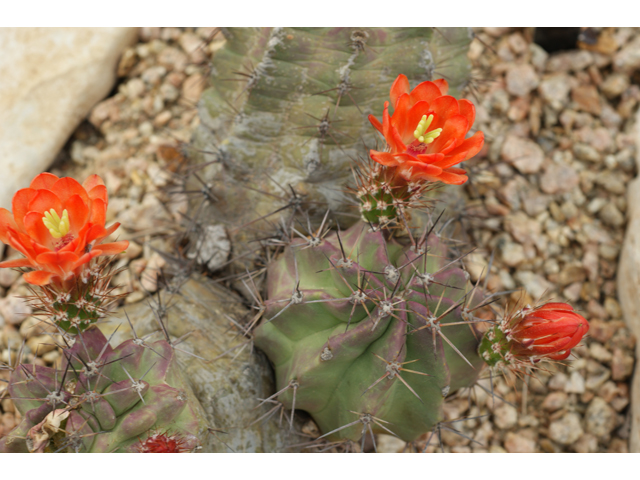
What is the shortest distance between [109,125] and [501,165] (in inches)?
104

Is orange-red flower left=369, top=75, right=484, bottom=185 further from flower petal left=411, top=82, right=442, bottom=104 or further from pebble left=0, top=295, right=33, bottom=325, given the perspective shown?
pebble left=0, top=295, right=33, bottom=325

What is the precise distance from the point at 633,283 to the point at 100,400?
2.79 m

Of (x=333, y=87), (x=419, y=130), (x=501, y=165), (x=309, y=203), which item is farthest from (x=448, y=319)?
(x=501, y=165)

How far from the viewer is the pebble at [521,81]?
3.63m

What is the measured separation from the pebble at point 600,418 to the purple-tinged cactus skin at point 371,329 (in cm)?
120

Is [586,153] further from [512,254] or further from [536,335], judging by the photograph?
[536,335]

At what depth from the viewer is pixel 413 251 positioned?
6.65 ft

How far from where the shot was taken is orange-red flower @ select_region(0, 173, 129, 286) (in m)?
1.56

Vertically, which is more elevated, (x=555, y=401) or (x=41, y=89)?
(x=41, y=89)

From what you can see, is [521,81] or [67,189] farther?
[521,81]

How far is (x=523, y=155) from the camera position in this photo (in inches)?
137

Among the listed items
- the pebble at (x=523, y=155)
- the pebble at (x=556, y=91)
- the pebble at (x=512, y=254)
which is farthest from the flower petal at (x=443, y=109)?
the pebble at (x=556, y=91)

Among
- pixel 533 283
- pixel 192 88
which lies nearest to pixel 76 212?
pixel 192 88

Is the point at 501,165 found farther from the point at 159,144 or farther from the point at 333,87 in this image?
the point at 159,144
